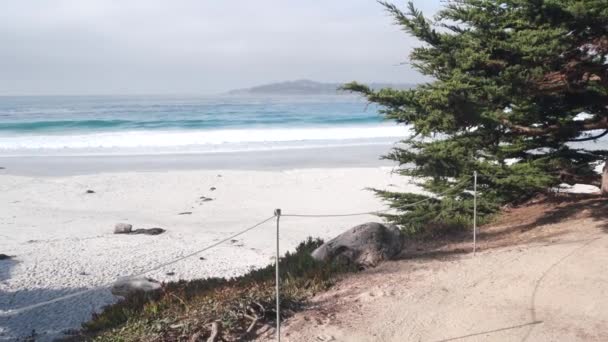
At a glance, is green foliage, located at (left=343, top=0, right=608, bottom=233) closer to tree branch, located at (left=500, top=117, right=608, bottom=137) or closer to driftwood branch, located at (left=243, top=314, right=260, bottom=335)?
tree branch, located at (left=500, top=117, right=608, bottom=137)

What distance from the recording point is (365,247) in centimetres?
760

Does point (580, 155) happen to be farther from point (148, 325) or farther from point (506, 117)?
point (148, 325)

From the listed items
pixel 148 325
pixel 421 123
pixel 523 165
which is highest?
pixel 421 123

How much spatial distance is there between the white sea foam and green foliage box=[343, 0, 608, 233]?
23.0 meters

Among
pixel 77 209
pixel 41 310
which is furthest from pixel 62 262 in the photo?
pixel 77 209

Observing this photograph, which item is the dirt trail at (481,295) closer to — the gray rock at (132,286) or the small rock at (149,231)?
the gray rock at (132,286)

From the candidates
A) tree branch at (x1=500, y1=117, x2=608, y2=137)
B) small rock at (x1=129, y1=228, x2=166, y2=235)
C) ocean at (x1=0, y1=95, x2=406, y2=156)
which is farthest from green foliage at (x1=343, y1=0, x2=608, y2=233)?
ocean at (x1=0, y1=95, x2=406, y2=156)

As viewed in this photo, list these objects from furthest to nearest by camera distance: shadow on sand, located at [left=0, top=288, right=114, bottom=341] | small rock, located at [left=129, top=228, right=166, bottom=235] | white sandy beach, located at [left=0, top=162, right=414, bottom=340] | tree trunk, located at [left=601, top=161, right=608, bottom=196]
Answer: small rock, located at [left=129, top=228, right=166, bottom=235] → white sandy beach, located at [left=0, top=162, right=414, bottom=340] → tree trunk, located at [left=601, top=161, right=608, bottom=196] → shadow on sand, located at [left=0, top=288, right=114, bottom=341]

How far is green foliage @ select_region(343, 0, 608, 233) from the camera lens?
828 cm

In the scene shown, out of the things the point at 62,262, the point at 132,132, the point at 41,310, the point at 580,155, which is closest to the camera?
the point at 41,310

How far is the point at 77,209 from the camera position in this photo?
638 inches

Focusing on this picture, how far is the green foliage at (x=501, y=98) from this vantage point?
8281mm

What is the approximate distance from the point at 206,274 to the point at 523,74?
6.19 m

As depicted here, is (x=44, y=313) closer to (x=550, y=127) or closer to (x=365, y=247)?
(x=365, y=247)
